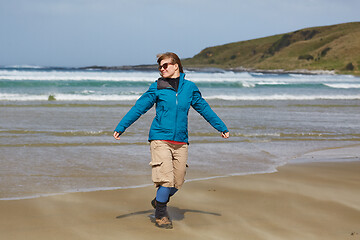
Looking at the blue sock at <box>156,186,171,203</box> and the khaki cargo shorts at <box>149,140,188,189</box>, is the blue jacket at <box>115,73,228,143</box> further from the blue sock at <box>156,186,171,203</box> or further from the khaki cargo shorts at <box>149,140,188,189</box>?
the blue sock at <box>156,186,171,203</box>

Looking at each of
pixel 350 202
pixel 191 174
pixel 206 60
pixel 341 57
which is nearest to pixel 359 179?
pixel 350 202

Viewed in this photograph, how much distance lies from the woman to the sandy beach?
0.36 metres

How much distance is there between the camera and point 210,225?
434cm

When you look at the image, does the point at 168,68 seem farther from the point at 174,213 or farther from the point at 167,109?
the point at 174,213

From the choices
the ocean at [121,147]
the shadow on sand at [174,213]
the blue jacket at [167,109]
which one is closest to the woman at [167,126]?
the blue jacket at [167,109]

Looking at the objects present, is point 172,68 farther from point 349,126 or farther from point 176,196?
point 349,126

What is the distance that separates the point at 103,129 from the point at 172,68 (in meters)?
6.70

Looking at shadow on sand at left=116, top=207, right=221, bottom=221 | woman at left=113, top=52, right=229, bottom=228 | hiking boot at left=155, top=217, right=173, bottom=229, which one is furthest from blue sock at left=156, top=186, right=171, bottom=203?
shadow on sand at left=116, top=207, right=221, bottom=221

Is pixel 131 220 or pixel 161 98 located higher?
pixel 161 98

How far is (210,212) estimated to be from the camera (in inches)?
187

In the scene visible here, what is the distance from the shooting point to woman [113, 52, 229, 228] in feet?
13.9

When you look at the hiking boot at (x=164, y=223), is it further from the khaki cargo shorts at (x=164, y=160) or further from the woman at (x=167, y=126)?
the khaki cargo shorts at (x=164, y=160)

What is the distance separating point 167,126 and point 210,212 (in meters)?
1.03

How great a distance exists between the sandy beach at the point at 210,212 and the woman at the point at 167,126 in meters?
0.36
